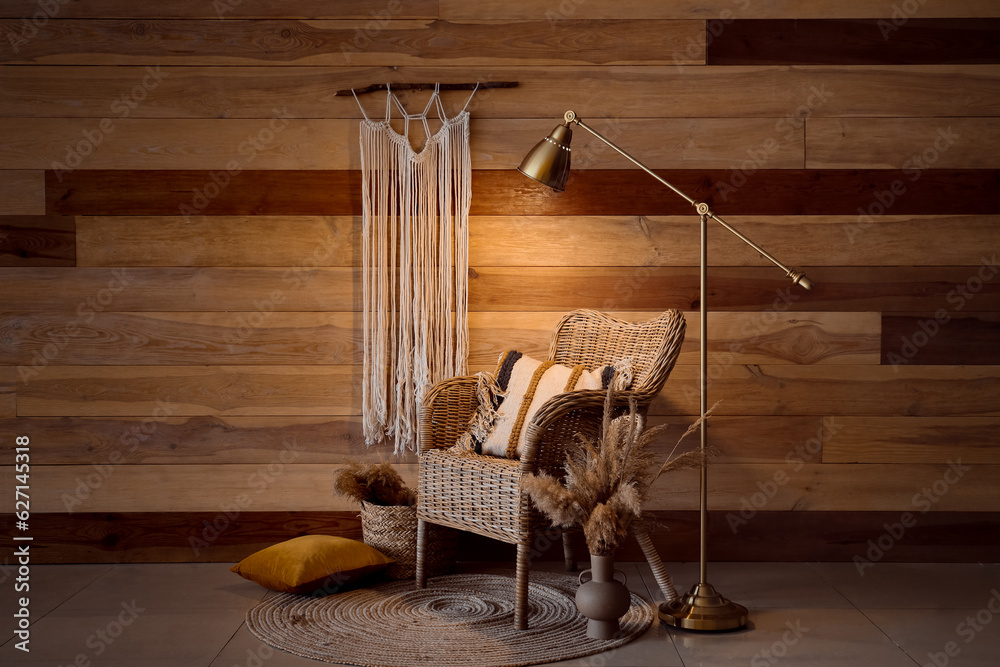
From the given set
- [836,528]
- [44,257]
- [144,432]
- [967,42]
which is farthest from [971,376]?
[44,257]

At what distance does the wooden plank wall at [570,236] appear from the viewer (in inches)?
113

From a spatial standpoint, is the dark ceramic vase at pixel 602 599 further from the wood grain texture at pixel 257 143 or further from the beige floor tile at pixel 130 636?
the wood grain texture at pixel 257 143

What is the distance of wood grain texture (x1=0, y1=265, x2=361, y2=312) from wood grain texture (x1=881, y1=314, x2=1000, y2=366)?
1911 mm

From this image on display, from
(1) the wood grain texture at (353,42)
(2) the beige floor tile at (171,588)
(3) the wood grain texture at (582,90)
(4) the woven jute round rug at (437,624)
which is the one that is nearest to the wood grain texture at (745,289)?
(3) the wood grain texture at (582,90)

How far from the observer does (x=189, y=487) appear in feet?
9.52

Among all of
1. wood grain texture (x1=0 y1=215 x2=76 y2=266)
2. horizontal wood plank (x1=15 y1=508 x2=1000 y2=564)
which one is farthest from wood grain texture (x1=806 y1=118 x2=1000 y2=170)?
wood grain texture (x1=0 y1=215 x2=76 y2=266)

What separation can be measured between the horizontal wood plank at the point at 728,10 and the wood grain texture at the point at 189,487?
1.59 meters

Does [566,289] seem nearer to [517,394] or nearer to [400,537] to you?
[517,394]

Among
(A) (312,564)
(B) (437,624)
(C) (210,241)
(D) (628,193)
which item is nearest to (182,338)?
(C) (210,241)

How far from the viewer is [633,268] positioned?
9.53ft

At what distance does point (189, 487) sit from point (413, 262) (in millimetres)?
1080

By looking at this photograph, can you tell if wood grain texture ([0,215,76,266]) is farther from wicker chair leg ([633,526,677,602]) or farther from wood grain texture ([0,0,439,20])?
wicker chair leg ([633,526,677,602])

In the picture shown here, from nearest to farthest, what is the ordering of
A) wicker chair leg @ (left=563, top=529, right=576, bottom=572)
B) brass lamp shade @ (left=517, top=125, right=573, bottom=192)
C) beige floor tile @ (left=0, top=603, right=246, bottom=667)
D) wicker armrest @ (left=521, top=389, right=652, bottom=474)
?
beige floor tile @ (left=0, top=603, right=246, bottom=667), wicker armrest @ (left=521, top=389, right=652, bottom=474), brass lamp shade @ (left=517, top=125, right=573, bottom=192), wicker chair leg @ (left=563, top=529, right=576, bottom=572)

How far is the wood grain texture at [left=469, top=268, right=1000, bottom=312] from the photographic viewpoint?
2895 millimetres
